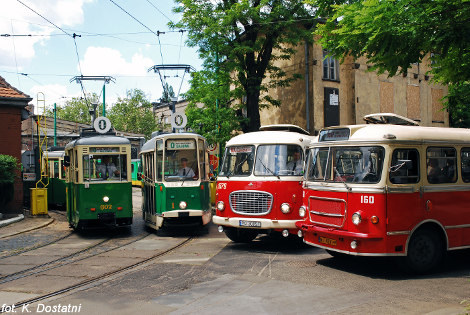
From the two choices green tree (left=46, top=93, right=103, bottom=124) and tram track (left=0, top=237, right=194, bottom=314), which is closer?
tram track (left=0, top=237, right=194, bottom=314)

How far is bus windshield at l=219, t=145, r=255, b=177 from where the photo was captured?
1214cm

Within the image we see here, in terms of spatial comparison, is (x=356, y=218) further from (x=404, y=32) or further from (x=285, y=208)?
(x=404, y=32)

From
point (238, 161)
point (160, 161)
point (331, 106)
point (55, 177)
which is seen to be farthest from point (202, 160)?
point (331, 106)

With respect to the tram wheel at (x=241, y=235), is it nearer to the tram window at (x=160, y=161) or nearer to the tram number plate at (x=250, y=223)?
the tram number plate at (x=250, y=223)

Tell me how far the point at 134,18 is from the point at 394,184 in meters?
14.8

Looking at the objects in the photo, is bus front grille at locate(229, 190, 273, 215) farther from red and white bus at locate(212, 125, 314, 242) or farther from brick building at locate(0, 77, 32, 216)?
brick building at locate(0, 77, 32, 216)

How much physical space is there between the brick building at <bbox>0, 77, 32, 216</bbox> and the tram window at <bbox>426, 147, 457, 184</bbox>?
17546 millimetres

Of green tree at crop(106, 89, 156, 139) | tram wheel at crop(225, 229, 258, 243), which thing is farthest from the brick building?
green tree at crop(106, 89, 156, 139)

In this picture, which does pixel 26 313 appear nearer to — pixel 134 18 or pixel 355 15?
pixel 355 15

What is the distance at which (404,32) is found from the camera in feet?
31.8

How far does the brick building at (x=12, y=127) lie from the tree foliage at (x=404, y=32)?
1514cm

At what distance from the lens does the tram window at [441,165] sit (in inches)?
363

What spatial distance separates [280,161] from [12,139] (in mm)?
14368

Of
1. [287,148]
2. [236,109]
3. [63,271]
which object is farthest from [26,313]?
[236,109]
